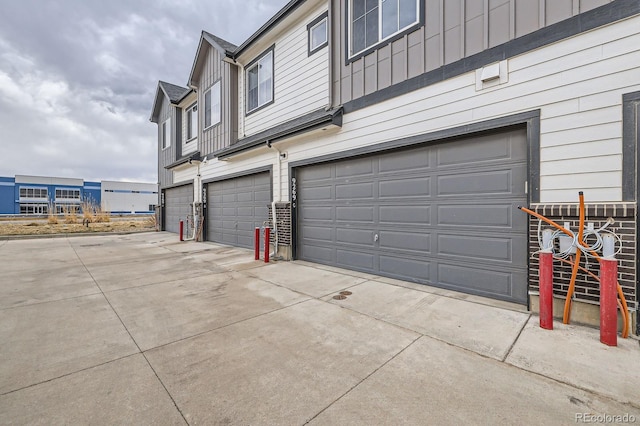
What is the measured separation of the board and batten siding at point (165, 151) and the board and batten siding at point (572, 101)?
13248 millimetres

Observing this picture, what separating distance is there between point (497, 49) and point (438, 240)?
116 inches

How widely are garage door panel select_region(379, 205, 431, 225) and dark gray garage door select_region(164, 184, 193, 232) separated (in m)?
10.0

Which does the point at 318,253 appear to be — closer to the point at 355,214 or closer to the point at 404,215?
the point at 355,214

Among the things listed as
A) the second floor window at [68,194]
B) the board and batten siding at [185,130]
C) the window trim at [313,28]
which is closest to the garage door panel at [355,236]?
the window trim at [313,28]

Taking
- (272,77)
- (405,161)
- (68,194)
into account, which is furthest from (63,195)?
(405,161)

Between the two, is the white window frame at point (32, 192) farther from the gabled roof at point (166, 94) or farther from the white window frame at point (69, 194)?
the gabled roof at point (166, 94)

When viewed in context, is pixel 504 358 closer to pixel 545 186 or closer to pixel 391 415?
pixel 391 415

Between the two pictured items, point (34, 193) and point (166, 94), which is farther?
point (34, 193)

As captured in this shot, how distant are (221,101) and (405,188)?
7.83 m

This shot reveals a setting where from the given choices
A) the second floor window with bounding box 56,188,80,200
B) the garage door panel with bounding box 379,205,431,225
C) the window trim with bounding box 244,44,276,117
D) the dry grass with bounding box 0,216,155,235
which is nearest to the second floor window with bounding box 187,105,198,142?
the window trim with bounding box 244,44,276,117

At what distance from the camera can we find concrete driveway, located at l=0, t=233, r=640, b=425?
178 centimetres

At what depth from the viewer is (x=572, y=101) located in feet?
10.6

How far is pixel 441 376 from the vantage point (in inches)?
84.7

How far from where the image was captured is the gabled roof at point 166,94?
13.3 metres
